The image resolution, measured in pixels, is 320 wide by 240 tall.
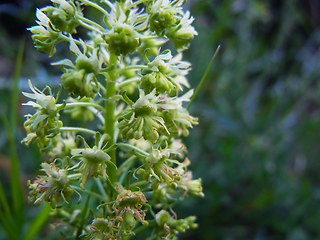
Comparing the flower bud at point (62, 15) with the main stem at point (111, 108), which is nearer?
the flower bud at point (62, 15)

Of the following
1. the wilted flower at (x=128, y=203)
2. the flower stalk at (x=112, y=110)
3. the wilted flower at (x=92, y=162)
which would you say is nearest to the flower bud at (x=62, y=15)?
the flower stalk at (x=112, y=110)

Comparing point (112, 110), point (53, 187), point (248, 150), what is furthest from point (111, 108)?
point (248, 150)

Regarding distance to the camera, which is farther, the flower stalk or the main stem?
the main stem

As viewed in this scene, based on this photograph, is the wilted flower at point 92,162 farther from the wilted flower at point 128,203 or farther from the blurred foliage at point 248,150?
the blurred foliage at point 248,150

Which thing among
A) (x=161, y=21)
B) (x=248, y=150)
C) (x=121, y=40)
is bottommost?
(x=248, y=150)

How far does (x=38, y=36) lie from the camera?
1495 mm

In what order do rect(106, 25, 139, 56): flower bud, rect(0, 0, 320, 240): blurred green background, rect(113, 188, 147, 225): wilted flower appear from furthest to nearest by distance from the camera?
rect(0, 0, 320, 240): blurred green background
rect(113, 188, 147, 225): wilted flower
rect(106, 25, 139, 56): flower bud

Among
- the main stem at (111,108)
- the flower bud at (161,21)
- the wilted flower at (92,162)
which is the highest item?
the flower bud at (161,21)

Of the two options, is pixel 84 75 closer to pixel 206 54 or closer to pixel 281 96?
pixel 206 54

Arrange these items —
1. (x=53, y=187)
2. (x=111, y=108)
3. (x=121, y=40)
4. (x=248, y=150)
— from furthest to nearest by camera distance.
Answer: (x=248, y=150) → (x=111, y=108) → (x=53, y=187) → (x=121, y=40)

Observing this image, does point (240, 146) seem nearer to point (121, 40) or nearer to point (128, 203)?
point (128, 203)

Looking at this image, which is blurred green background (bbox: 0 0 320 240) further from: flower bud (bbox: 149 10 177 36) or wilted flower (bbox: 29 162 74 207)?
flower bud (bbox: 149 10 177 36)

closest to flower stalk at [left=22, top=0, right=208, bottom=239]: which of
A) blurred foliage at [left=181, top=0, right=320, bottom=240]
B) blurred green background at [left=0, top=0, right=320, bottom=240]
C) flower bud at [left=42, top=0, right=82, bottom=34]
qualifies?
flower bud at [left=42, top=0, right=82, bottom=34]

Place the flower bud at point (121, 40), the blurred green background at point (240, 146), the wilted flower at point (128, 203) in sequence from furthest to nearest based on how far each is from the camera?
the blurred green background at point (240, 146) → the wilted flower at point (128, 203) → the flower bud at point (121, 40)
